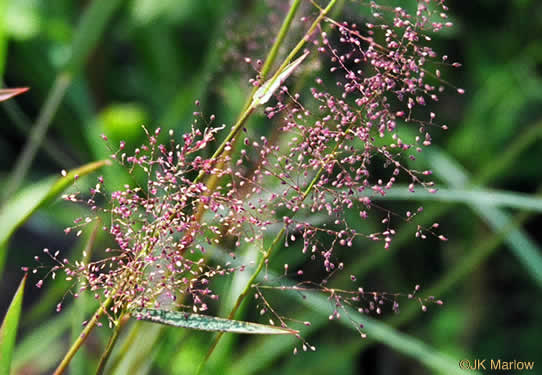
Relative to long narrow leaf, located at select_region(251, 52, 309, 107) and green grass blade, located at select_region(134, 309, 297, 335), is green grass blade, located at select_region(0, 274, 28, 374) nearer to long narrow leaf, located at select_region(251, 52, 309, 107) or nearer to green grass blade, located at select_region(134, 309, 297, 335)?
green grass blade, located at select_region(134, 309, 297, 335)

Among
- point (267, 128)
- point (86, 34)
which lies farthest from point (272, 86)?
point (267, 128)

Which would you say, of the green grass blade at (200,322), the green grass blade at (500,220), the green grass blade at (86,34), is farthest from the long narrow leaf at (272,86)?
the green grass blade at (500,220)

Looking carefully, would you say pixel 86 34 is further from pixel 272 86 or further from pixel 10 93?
pixel 272 86

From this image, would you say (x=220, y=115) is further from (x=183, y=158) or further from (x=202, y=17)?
(x=183, y=158)

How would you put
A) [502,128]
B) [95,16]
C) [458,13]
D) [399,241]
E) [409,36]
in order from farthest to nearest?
[458,13] → [502,128] → [399,241] → [95,16] → [409,36]

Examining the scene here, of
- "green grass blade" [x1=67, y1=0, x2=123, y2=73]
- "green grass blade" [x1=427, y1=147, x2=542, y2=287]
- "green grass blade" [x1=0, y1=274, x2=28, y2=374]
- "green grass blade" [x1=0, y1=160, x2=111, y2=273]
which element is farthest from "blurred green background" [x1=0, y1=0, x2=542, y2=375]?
"green grass blade" [x1=0, y1=274, x2=28, y2=374]

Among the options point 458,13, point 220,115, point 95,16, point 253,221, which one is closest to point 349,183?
point 253,221
